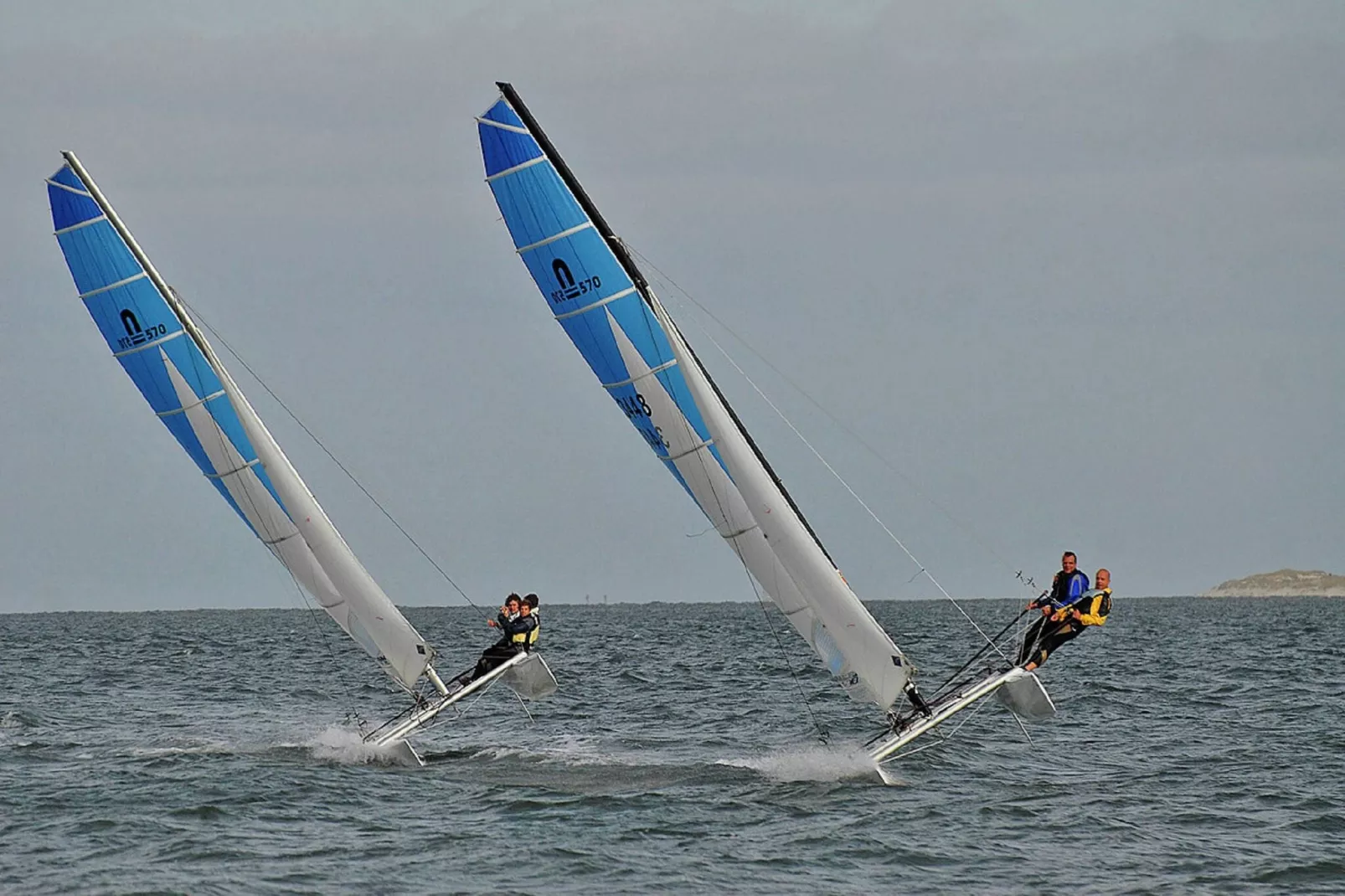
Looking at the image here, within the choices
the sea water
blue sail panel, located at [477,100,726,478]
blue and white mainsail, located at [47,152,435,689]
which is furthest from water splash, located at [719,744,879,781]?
blue and white mainsail, located at [47,152,435,689]

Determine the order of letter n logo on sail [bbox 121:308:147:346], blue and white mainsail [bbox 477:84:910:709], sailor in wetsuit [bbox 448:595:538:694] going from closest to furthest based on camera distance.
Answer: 1. blue and white mainsail [bbox 477:84:910:709]
2. sailor in wetsuit [bbox 448:595:538:694]
3. letter n logo on sail [bbox 121:308:147:346]

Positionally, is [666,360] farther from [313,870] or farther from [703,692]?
[703,692]

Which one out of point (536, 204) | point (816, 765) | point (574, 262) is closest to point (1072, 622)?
point (816, 765)

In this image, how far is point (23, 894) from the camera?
51.1 ft

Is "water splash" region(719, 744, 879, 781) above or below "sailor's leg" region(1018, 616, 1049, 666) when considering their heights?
below

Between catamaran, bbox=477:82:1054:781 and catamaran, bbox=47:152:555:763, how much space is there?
224 inches

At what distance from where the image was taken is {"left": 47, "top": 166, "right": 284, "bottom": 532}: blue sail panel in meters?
24.7

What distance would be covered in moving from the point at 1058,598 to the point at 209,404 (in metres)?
12.3

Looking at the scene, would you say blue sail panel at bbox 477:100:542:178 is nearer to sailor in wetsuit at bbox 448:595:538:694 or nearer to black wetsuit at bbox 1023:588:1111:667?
sailor in wetsuit at bbox 448:595:538:694

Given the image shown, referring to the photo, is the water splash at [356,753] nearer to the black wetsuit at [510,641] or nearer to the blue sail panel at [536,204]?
the black wetsuit at [510,641]

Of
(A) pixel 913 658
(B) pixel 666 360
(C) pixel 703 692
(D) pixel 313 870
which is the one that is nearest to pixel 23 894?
(D) pixel 313 870

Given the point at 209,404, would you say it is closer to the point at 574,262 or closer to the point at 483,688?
the point at 483,688

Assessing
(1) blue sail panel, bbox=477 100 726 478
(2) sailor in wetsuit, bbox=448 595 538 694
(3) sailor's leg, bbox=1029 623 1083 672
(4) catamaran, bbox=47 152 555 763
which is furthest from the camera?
(4) catamaran, bbox=47 152 555 763

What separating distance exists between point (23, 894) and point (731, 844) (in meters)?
6.73
